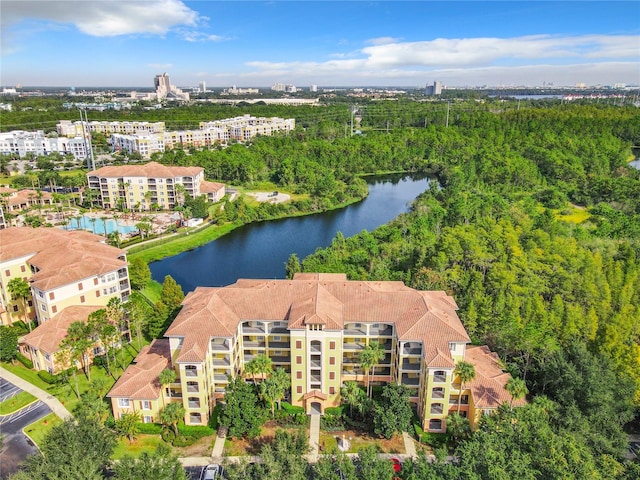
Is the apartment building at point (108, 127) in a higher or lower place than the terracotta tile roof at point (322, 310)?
higher

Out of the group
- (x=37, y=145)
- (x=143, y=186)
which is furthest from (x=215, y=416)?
(x=37, y=145)

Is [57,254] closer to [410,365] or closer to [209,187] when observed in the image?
[410,365]

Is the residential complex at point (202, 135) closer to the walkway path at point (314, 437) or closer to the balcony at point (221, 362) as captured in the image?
the balcony at point (221, 362)

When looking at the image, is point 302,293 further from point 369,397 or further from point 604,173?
point 604,173

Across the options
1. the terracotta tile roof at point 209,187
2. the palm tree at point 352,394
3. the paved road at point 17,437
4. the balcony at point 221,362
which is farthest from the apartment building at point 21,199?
the palm tree at point 352,394

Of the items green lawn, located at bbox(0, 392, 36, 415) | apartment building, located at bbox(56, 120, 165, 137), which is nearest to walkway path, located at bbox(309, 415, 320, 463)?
green lawn, located at bbox(0, 392, 36, 415)

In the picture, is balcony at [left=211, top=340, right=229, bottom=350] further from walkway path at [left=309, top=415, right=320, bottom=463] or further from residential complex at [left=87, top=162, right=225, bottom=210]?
residential complex at [left=87, top=162, right=225, bottom=210]
